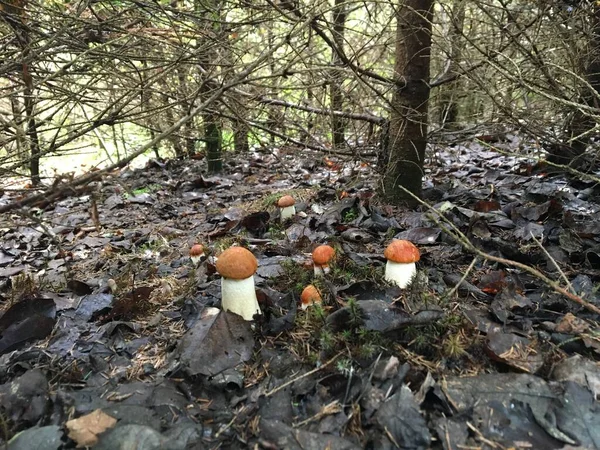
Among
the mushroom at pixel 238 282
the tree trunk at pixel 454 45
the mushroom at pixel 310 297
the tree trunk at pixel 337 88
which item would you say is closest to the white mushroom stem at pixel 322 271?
the mushroom at pixel 310 297

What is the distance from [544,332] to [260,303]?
68.2 inches

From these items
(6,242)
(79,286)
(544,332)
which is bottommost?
(6,242)

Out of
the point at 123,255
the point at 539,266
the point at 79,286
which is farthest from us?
the point at 123,255

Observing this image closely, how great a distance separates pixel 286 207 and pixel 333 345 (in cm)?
263

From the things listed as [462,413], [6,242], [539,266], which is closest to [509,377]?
[462,413]

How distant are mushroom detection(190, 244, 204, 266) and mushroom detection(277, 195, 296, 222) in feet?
3.75

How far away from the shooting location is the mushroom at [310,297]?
2686 millimetres

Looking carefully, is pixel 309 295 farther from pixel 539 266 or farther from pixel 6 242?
pixel 6 242

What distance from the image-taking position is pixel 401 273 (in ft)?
9.23

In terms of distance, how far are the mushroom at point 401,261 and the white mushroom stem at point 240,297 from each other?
94 centimetres

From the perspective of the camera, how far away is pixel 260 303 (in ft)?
9.19

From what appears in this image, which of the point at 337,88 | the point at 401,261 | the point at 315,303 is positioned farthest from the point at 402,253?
the point at 337,88

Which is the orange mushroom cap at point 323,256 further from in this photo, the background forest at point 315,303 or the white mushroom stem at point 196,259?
the white mushroom stem at point 196,259

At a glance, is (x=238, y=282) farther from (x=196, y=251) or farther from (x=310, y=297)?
(x=196, y=251)
